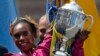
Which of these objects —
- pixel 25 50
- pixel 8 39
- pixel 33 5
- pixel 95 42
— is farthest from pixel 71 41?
pixel 33 5

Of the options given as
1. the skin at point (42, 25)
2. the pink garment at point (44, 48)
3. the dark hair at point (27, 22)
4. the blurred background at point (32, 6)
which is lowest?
the blurred background at point (32, 6)

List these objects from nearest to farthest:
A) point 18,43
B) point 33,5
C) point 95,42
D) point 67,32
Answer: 1. point 67,32
2. point 18,43
3. point 95,42
4. point 33,5

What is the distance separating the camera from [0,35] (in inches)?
107

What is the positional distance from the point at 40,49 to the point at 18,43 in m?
0.10

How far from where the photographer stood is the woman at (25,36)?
7.58ft

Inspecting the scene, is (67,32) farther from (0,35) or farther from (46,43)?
(0,35)

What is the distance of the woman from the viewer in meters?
2.31

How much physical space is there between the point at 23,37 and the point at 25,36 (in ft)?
0.04

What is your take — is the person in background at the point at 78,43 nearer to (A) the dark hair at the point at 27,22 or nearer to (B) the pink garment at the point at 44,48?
(B) the pink garment at the point at 44,48

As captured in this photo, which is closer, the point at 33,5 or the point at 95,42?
the point at 95,42

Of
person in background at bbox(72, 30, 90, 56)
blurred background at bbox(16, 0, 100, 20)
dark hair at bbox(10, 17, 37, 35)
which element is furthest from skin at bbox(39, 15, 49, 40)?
blurred background at bbox(16, 0, 100, 20)

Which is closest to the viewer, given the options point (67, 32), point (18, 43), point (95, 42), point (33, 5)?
point (67, 32)

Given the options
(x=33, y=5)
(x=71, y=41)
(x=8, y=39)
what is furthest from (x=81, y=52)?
(x=33, y=5)

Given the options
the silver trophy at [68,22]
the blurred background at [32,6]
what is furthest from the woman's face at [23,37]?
the blurred background at [32,6]
